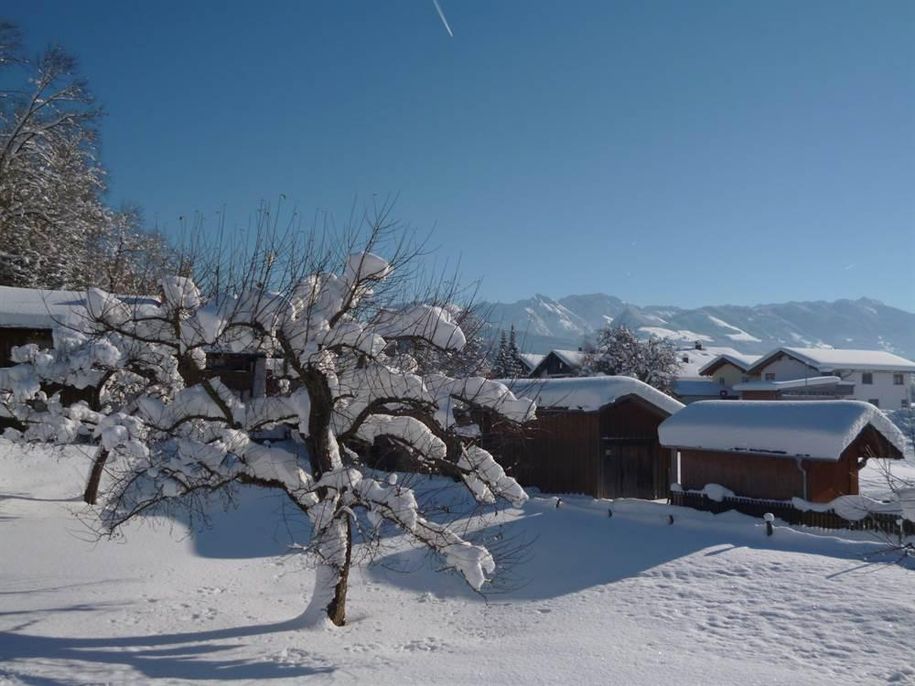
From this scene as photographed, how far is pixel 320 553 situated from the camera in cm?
913

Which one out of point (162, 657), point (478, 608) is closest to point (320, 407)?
point (162, 657)

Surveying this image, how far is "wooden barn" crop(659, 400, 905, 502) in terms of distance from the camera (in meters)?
17.4

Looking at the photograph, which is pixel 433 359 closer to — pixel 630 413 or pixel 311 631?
pixel 311 631

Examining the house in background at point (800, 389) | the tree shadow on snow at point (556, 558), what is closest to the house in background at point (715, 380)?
the house in background at point (800, 389)

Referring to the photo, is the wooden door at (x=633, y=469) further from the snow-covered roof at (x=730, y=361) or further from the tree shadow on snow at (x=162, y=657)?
the snow-covered roof at (x=730, y=361)

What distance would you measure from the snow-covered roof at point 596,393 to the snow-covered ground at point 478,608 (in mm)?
4281

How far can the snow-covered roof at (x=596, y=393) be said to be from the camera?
21395 mm

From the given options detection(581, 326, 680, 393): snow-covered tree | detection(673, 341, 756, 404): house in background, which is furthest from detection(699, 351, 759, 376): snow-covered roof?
detection(581, 326, 680, 393): snow-covered tree

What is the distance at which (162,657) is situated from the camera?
8492 millimetres

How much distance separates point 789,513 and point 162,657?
A: 1503 centimetres

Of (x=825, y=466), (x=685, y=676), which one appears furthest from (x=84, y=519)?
(x=825, y=466)

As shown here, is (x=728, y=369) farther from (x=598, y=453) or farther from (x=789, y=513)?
(x=789, y=513)

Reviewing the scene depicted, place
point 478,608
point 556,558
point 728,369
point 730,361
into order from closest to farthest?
point 478,608 < point 556,558 < point 730,361 < point 728,369

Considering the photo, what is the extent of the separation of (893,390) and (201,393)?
58222 mm
